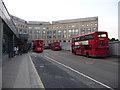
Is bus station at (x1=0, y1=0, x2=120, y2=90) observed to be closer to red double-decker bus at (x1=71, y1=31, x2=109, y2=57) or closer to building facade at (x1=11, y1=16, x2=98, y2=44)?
red double-decker bus at (x1=71, y1=31, x2=109, y2=57)

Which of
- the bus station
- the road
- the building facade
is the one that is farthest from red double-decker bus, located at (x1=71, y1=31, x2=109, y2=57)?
the building facade

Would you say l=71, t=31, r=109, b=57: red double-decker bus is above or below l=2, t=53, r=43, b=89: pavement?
above

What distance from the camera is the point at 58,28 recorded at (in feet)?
297

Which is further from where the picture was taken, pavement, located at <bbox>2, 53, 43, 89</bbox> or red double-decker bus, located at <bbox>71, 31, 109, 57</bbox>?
red double-decker bus, located at <bbox>71, 31, 109, 57</bbox>

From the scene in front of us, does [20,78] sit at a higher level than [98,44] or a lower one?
lower

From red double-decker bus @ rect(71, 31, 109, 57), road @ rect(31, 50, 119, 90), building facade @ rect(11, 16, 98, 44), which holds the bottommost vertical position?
road @ rect(31, 50, 119, 90)

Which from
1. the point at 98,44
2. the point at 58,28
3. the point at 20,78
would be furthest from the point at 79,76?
the point at 58,28

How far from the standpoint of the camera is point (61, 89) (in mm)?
5480

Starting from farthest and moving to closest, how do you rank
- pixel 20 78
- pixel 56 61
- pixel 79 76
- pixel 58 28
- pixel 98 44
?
pixel 58 28, pixel 98 44, pixel 56 61, pixel 79 76, pixel 20 78

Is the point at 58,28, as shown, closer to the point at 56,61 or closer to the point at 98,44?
the point at 98,44

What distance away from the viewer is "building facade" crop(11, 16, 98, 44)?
84.1 meters

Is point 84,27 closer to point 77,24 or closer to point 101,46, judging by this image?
point 77,24

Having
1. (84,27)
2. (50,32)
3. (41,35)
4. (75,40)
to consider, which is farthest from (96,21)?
(75,40)

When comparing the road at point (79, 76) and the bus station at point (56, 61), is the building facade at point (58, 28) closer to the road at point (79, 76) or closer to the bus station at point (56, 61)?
the bus station at point (56, 61)
